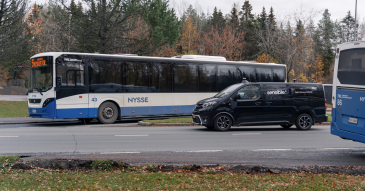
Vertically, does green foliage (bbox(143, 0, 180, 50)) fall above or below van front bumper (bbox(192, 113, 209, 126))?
above

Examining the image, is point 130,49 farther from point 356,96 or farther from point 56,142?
point 356,96

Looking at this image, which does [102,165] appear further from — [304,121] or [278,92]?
[304,121]

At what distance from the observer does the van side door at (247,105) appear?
1380 centimetres

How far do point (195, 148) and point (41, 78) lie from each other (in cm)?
959

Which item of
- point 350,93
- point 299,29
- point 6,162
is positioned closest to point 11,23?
point 6,162

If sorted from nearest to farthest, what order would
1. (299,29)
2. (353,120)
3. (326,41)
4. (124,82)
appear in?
1. (353,120)
2. (124,82)
3. (299,29)
4. (326,41)

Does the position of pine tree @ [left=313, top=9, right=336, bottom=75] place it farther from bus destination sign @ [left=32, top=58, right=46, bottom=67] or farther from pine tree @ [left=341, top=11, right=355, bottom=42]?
bus destination sign @ [left=32, top=58, right=46, bottom=67]

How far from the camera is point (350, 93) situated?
8906 millimetres

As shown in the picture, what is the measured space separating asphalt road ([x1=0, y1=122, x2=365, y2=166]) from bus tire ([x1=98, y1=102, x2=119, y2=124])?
4265 mm

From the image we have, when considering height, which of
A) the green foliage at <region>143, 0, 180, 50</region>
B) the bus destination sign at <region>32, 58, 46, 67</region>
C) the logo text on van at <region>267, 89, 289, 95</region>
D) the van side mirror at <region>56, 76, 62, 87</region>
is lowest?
the logo text on van at <region>267, 89, 289, 95</region>

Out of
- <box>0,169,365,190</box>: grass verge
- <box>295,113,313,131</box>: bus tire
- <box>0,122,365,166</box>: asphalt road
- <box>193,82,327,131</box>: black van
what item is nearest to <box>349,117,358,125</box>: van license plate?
<box>0,122,365,166</box>: asphalt road

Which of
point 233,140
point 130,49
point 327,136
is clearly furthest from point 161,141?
point 130,49

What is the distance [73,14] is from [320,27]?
68895 mm

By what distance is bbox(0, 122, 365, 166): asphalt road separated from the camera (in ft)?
26.7
